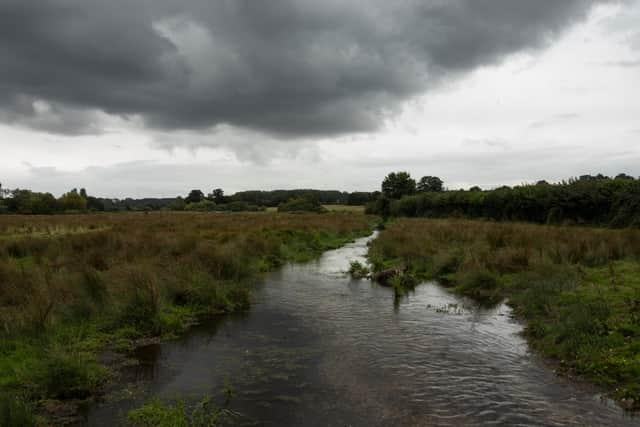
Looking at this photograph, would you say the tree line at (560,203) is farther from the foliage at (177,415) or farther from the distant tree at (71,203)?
the distant tree at (71,203)

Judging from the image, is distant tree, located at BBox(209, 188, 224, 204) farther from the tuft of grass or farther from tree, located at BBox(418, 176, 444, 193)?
the tuft of grass

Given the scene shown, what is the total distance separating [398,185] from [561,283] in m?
84.5

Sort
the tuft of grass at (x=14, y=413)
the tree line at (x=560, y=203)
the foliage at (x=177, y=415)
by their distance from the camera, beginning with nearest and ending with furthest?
the tuft of grass at (x=14, y=413) → the foliage at (x=177, y=415) → the tree line at (x=560, y=203)

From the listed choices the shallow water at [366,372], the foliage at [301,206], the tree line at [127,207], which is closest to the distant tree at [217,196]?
the tree line at [127,207]

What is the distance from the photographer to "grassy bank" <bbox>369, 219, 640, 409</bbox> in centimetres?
832

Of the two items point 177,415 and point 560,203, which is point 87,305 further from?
point 560,203

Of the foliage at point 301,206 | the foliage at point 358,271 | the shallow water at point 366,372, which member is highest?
the foliage at point 301,206

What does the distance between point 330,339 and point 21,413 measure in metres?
6.57

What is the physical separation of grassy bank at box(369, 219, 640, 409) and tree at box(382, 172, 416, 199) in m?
69.0

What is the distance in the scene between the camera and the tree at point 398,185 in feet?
313

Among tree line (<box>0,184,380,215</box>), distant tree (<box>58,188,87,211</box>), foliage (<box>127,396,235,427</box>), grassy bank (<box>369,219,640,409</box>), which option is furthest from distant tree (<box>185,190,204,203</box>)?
foliage (<box>127,396,235,427</box>)

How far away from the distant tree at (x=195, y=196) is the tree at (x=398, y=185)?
6541 centimetres

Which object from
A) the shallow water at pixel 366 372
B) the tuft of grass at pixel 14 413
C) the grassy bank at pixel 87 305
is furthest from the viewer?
the grassy bank at pixel 87 305

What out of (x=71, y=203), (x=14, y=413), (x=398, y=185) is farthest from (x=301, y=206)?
(x=14, y=413)
